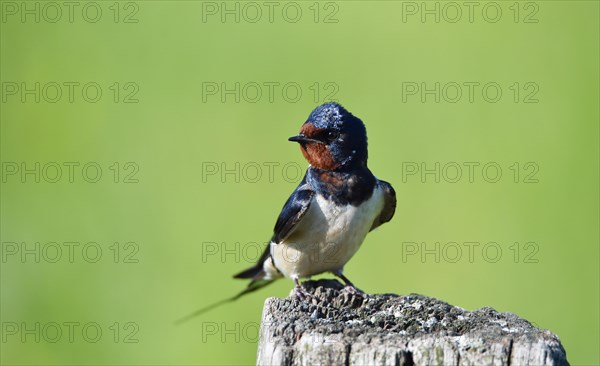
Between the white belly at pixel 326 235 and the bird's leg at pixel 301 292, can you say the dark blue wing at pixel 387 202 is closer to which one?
the white belly at pixel 326 235

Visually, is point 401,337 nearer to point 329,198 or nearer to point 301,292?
point 301,292

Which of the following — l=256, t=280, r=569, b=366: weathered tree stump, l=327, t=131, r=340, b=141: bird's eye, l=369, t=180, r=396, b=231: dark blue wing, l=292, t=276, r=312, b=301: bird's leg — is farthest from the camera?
l=369, t=180, r=396, b=231: dark blue wing

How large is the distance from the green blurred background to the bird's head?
2.24 meters

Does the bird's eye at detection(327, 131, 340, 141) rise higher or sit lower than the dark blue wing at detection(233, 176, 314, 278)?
higher

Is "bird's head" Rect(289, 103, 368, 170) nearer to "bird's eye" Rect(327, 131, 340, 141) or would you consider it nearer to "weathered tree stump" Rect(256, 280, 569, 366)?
"bird's eye" Rect(327, 131, 340, 141)

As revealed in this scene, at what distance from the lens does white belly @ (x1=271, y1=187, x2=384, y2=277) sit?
4.23 metres

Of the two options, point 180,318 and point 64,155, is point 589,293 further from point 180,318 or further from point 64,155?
point 64,155

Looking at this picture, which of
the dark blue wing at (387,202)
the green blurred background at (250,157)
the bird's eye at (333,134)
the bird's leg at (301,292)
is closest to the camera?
the bird's leg at (301,292)

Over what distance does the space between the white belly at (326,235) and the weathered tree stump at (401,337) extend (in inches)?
51.4

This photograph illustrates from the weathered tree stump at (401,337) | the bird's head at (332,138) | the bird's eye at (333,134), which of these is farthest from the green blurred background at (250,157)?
the weathered tree stump at (401,337)

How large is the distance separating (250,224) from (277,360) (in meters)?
4.59

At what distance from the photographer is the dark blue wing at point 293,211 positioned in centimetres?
421

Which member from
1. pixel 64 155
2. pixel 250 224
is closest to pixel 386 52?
pixel 250 224

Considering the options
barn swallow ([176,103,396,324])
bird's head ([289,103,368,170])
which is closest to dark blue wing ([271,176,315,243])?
barn swallow ([176,103,396,324])
